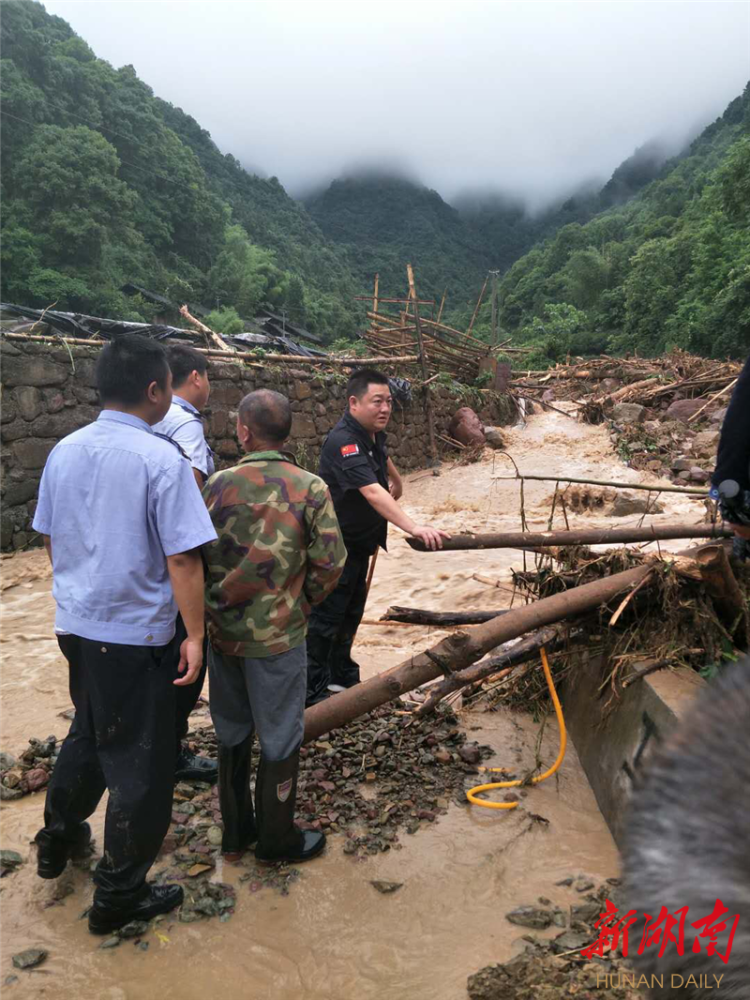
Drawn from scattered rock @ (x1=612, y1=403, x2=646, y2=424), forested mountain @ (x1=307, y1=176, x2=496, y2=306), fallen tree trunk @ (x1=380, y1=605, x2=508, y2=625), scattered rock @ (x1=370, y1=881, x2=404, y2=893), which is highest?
forested mountain @ (x1=307, y1=176, x2=496, y2=306)

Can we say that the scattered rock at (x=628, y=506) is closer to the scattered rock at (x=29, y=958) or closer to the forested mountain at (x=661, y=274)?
the scattered rock at (x=29, y=958)

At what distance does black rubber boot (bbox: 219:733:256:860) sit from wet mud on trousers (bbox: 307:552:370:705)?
1.05m

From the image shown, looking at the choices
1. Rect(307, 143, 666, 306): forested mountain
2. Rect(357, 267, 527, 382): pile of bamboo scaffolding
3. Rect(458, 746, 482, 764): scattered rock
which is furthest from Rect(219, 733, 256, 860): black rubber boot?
Rect(307, 143, 666, 306): forested mountain

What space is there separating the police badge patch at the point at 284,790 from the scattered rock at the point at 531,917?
874 mm

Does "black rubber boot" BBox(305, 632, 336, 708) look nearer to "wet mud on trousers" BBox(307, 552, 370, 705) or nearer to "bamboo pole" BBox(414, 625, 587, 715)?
"wet mud on trousers" BBox(307, 552, 370, 705)

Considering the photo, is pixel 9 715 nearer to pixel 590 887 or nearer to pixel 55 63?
pixel 590 887

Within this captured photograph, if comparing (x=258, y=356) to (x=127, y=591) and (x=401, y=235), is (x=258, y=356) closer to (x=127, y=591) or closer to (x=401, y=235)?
(x=127, y=591)

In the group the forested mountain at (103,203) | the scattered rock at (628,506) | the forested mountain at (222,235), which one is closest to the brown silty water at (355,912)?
the scattered rock at (628,506)

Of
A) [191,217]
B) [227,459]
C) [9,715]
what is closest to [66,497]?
[9,715]

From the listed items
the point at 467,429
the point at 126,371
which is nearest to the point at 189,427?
the point at 126,371

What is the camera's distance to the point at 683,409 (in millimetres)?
13695

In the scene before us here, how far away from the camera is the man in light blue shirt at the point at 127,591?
2014mm

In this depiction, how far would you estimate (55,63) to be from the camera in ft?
111

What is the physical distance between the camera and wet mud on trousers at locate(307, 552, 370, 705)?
Answer: 364 cm
